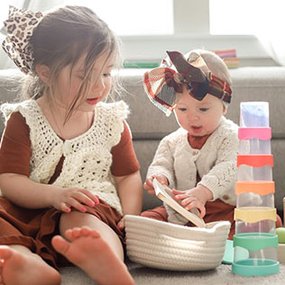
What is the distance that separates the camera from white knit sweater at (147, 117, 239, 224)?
175 centimetres

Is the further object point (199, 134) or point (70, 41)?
point (199, 134)

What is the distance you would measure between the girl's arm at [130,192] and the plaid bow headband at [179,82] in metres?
0.18

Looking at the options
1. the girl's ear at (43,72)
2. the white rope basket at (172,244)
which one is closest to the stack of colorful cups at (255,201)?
the white rope basket at (172,244)

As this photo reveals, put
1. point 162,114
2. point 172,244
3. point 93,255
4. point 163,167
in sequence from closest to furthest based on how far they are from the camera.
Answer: point 93,255, point 172,244, point 163,167, point 162,114

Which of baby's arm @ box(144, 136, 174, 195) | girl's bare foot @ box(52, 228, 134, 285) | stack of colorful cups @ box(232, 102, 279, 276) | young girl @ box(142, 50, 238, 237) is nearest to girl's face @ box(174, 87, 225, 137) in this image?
young girl @ box(142, 50, 238, 237)

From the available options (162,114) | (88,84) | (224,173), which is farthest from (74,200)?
(162,114)

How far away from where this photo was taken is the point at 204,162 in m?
1.83

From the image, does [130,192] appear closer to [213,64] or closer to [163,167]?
[163,167]

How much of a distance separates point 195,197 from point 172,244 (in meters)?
0.22

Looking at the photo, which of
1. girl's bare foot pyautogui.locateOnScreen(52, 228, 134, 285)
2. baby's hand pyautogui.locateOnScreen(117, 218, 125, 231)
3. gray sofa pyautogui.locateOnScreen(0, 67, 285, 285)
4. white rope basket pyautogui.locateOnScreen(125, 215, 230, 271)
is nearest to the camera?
girl's bare foot pyautogui.locateOnScreen(52, 228, 134, 285)

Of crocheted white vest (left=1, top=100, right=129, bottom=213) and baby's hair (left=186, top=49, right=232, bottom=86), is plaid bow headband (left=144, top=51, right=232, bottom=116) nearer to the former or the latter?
baby's hair (left=186, top=49, right=232, bottom=86)

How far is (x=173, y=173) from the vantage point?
6.18ft

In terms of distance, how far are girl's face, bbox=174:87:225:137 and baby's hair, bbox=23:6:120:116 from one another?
0.18m

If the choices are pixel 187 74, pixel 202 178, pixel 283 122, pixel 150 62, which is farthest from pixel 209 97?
pixel 150 62
